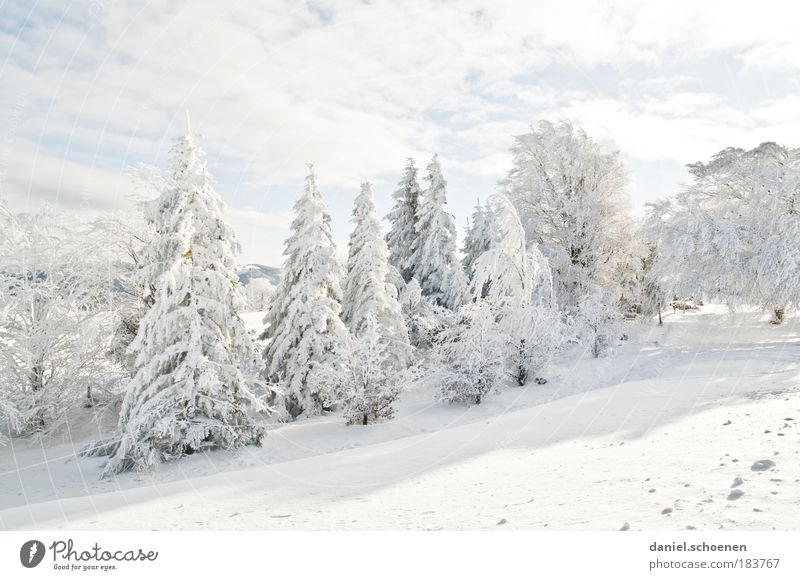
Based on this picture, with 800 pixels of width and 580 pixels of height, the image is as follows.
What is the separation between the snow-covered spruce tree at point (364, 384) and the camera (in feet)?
50.4

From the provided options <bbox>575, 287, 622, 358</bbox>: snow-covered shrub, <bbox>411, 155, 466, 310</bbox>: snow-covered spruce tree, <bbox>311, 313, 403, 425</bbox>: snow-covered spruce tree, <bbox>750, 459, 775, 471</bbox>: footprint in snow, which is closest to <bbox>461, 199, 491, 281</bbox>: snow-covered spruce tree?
<bbox>411, 155, 466, 310</bbox>: snow-covered spruce tree

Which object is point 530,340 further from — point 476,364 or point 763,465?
point 763,465

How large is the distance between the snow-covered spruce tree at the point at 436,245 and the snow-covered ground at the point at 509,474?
40.9ft

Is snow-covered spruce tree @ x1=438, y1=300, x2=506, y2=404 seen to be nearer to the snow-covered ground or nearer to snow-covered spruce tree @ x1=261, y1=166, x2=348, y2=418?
the snow-covered ground

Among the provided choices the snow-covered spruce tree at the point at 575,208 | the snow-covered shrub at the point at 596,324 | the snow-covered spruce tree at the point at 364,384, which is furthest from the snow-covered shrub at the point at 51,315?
the snow-covered spruce tree at the point at 575,208

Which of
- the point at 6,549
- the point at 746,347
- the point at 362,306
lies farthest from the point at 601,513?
the point at 746,347

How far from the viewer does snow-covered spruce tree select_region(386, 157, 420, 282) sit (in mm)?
29719

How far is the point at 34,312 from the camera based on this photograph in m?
16.6

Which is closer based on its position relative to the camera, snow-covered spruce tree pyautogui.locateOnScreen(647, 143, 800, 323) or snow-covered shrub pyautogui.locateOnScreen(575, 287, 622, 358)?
snow-covered spruce tree pyautogui.locateOnScreen(647, 143, 800, 323)

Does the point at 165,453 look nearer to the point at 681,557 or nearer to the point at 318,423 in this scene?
the point at 318,423

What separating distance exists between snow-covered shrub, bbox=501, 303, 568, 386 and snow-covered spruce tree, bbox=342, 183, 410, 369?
17.0ft

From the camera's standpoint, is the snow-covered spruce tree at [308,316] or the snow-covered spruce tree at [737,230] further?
the snow-covered spruce tree at [737,230]
